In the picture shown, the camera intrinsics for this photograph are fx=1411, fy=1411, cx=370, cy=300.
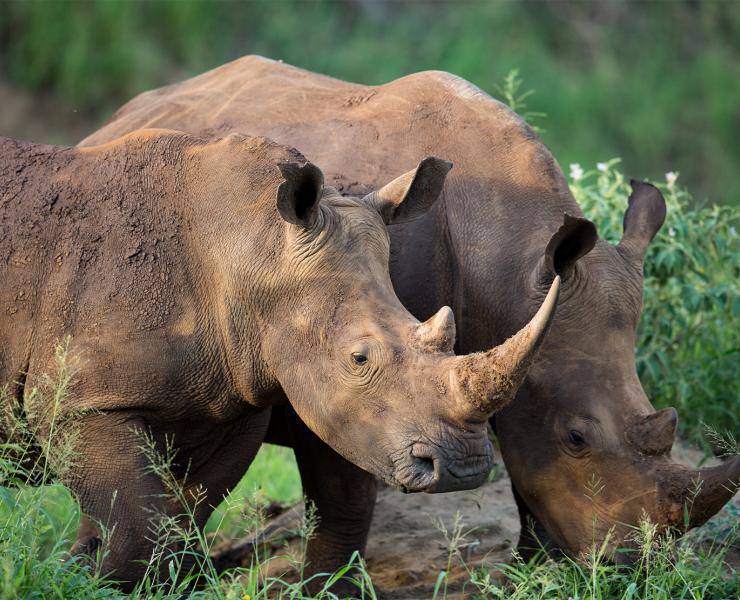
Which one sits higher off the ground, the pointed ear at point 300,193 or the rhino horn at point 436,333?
the pointed ear at point 300,193

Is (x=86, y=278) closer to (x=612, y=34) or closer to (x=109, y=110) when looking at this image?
(x=109, y=110)

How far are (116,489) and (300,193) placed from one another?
134 cm

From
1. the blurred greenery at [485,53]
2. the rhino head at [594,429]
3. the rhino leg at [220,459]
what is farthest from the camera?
the blurred greenery at [485,53]

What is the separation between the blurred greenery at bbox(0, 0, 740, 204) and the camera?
51.3 ft

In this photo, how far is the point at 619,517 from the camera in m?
5.70

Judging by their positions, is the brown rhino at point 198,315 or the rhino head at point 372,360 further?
the brown rhino at point 198,315

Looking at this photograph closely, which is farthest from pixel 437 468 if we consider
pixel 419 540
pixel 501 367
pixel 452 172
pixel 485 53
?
pixel 485 53

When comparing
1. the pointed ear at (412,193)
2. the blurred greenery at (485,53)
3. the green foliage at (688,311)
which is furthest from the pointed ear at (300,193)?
the blurred greenery at (485,53)

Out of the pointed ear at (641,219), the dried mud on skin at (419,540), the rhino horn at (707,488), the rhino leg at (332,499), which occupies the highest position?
the pointed ear at (641,219)

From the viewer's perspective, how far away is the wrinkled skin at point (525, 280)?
572 cm

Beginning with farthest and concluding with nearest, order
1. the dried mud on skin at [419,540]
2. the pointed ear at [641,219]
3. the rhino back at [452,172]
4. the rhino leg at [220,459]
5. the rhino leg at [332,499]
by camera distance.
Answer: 1. the dried mud on skin at [419,540]
2. the rhino leg at [332,499]
3. the pointed ear at [641,219]
4. the rhino back at [452,172]
5. the rhino leg at [220,459]

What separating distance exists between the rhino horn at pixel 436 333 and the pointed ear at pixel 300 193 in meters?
0.62

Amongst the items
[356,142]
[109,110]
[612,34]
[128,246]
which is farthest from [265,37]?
[128,246]

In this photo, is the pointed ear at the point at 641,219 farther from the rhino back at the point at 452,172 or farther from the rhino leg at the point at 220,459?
the rhino leg at the point at 220,459
